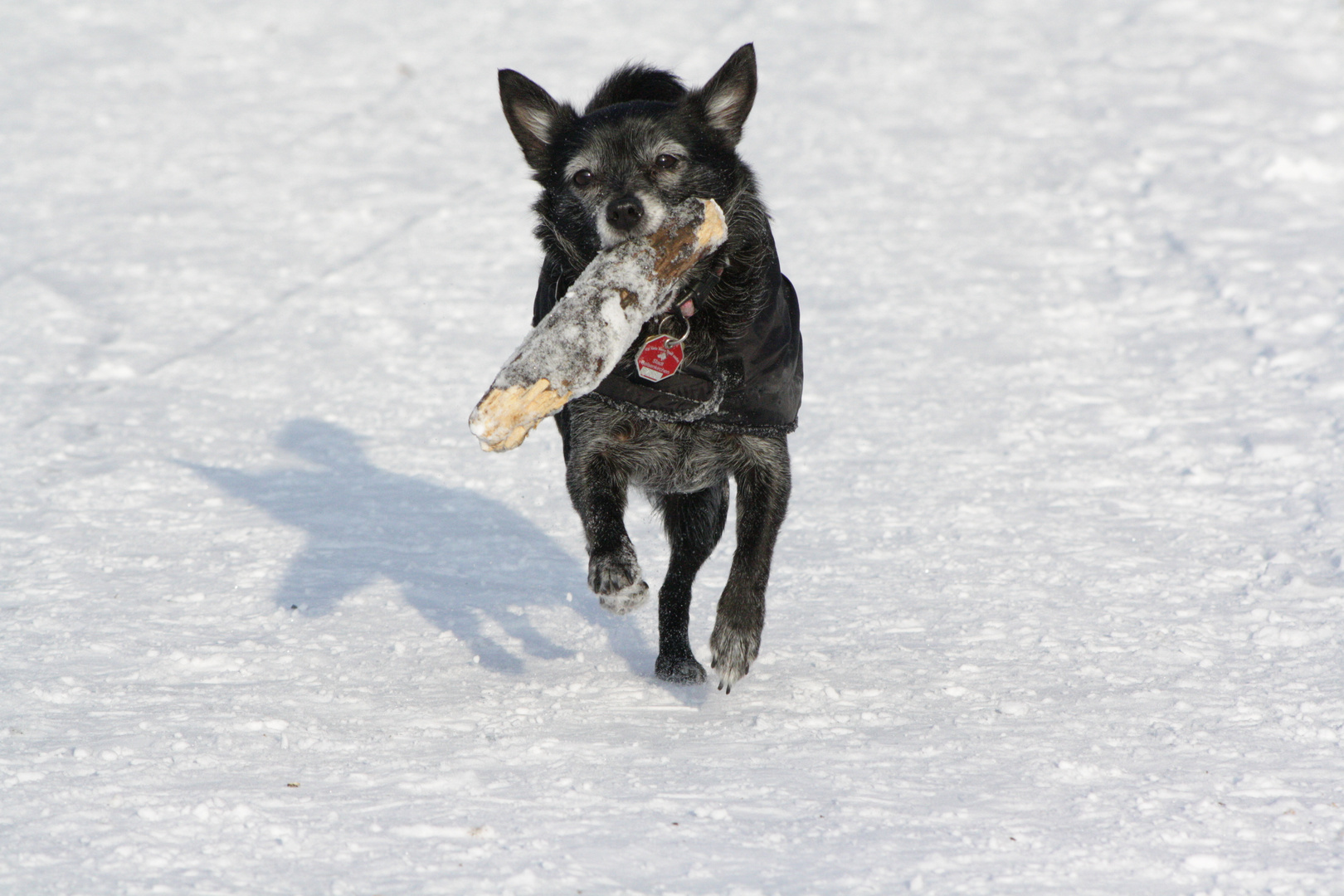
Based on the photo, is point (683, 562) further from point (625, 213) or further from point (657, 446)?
point (625, 213)

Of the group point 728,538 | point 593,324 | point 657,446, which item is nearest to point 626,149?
point 593,324

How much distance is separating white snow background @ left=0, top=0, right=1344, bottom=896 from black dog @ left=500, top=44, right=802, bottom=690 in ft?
1.21

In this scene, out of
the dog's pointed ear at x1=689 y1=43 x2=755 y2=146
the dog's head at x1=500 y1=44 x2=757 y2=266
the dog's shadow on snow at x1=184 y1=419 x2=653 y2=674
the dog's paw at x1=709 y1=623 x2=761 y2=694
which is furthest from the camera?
the dog's shadow on snow at x1=184 y1=419 x2=653 y2=674

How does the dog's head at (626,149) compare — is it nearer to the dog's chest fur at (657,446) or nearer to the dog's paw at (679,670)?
the dog's chest fur at (657,446)

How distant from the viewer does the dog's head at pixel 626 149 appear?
406 centimetres

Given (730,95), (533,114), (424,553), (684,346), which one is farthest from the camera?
(424,553)

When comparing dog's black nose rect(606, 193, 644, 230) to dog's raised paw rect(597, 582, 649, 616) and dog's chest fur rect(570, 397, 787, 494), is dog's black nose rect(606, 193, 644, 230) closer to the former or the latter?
dog's chest fur rect(570, 397, 787, 494)

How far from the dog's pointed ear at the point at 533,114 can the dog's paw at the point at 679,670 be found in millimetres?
1713

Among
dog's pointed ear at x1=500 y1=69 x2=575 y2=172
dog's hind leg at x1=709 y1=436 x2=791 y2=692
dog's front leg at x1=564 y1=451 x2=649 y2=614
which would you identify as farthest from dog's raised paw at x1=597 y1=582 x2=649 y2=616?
dog's pointed ear at x1=500 y1=69 x2=575 y2=172

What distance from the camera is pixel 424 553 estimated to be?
5.30 metres

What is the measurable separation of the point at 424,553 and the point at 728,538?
1353mm

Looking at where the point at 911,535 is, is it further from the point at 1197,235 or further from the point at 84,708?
the point at 1197,235

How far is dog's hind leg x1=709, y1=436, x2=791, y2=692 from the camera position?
12.5 feet

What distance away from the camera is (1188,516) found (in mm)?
5477
